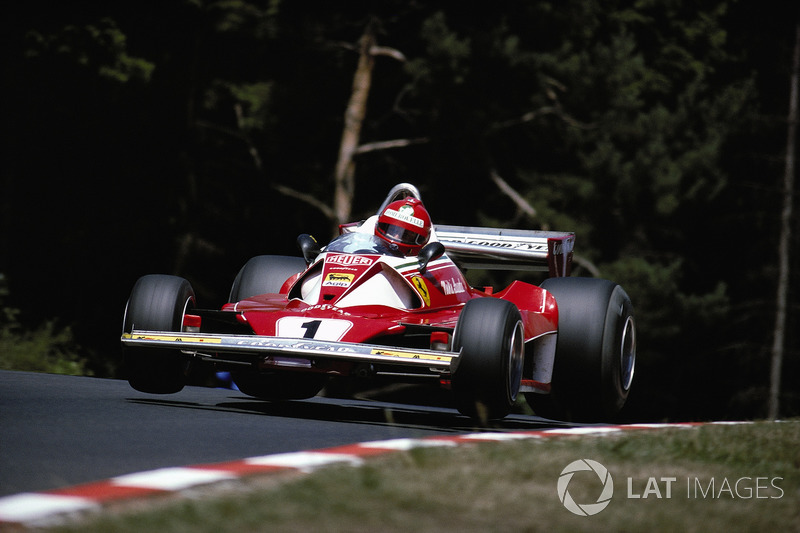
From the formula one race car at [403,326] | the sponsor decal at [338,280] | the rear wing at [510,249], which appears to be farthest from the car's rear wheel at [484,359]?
the rear wing at [510,249]

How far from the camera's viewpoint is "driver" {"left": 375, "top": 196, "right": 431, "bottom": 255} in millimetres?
9836

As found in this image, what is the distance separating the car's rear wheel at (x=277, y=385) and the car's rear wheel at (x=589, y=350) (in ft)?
7.09

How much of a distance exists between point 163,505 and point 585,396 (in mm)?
5764

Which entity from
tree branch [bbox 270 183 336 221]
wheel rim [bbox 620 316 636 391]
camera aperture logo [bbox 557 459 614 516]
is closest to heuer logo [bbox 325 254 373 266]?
wheel rim [bbox 620 316 636 391]

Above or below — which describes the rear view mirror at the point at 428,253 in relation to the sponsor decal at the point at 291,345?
above

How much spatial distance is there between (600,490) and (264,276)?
5.93m

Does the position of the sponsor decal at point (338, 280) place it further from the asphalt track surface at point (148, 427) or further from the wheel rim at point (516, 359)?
the wheel rim at point (516, 359)

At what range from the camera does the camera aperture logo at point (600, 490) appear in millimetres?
4867

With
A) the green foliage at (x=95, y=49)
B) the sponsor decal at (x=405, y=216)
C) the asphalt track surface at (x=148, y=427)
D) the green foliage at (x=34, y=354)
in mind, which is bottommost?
the green foliage at (x=34, y=354)

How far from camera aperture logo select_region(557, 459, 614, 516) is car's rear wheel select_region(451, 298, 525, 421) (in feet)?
6.10

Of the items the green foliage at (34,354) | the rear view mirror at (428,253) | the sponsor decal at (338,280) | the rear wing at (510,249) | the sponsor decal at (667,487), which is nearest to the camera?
the sponsor decal at (667,487)

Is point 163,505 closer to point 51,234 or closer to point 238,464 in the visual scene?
point 238,464

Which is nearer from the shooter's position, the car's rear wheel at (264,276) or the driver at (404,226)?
the driver at (404,226)

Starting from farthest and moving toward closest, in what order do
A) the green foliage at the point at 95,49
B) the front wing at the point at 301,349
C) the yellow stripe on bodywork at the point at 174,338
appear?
1. the green foliage at the point at 95,49
2. the yellow stripe on bodywork at the point at 174,338
3. the front wing at the point at 301,349
